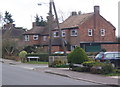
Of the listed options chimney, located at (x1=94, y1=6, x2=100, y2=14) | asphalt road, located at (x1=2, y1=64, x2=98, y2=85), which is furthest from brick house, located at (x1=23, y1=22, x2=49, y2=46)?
asphalt road, located at (x1=2, y1=64, x2=98, y2=85)

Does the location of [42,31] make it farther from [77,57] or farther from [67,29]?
[77,57]

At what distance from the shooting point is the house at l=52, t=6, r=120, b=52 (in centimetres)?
5720

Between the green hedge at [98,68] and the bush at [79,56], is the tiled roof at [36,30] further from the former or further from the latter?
the green hedge at [98,68]

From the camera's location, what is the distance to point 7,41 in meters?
60.6

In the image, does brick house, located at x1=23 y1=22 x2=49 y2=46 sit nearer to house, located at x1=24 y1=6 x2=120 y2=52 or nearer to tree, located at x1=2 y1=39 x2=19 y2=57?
house, located at x1=24 y1=6 x2=120 y2=52

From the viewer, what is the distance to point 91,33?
2330 inches

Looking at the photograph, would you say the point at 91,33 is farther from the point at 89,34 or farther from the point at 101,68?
the point at 101,68

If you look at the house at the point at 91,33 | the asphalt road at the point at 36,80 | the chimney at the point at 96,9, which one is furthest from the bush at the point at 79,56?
the chimney at the point at 96,9

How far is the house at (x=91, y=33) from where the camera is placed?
57.2 metres

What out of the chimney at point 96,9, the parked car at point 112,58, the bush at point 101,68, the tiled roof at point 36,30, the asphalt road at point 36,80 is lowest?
the asphalt road at point 36,80

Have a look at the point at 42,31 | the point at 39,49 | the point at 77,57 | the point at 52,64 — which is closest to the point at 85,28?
the point at 39,49

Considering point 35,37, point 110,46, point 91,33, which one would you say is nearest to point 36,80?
point 110,46

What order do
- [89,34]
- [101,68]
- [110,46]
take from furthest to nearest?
[89,34]
[110,46]
[101,68]

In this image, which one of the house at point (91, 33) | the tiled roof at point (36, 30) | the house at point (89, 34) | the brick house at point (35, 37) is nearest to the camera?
the house at point (91, 33)
